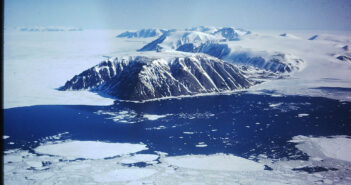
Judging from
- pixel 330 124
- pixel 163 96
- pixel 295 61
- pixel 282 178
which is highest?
pixel 295 61

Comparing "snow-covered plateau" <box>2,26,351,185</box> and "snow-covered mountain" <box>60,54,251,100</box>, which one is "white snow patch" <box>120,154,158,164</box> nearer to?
"snow-covered plateau" <box>2,26,351,185</box>

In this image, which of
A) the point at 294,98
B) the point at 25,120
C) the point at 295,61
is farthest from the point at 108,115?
the point at 295,61

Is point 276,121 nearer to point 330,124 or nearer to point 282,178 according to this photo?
point 330,124

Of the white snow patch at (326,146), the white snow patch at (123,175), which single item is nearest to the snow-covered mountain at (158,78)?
the white snow patch at (326,146)

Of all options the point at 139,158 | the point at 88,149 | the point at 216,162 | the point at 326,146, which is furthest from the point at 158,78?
the point at 326,146

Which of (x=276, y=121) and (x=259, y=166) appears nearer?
(x=259, y=166)

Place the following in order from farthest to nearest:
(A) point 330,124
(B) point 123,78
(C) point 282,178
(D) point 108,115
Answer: (B) point 123,78, (D) point 108,115, (A) point 330,124, (C) point 282,178

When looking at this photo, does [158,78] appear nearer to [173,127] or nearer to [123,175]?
[173,127]
